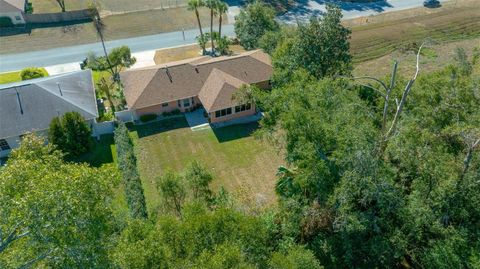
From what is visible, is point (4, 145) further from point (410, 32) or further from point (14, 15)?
point (410, 32)

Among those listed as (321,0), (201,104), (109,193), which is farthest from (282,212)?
(321,0)

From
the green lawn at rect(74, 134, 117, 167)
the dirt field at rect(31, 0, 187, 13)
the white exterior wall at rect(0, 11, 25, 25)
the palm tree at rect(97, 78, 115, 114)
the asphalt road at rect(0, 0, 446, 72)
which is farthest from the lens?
the dirt field at rect(31, 0, 187, 13)

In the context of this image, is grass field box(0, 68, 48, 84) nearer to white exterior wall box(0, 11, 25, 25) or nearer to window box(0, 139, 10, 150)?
window box(0, 139, 10, 150)

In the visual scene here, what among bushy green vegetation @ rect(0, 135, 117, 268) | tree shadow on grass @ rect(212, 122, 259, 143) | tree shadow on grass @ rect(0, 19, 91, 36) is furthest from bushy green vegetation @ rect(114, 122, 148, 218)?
tree shadow on grass @ rect(0, 19, 91, 36)

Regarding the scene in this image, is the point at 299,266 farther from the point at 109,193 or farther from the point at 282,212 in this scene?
the point at 109,193

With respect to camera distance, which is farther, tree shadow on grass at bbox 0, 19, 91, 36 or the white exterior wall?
the white exterior wall

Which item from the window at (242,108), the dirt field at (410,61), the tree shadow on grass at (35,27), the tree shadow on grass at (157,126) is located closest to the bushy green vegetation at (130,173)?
the tree shadow on grass at (157,126)

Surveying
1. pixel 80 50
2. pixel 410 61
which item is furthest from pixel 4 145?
pixel 410 61
